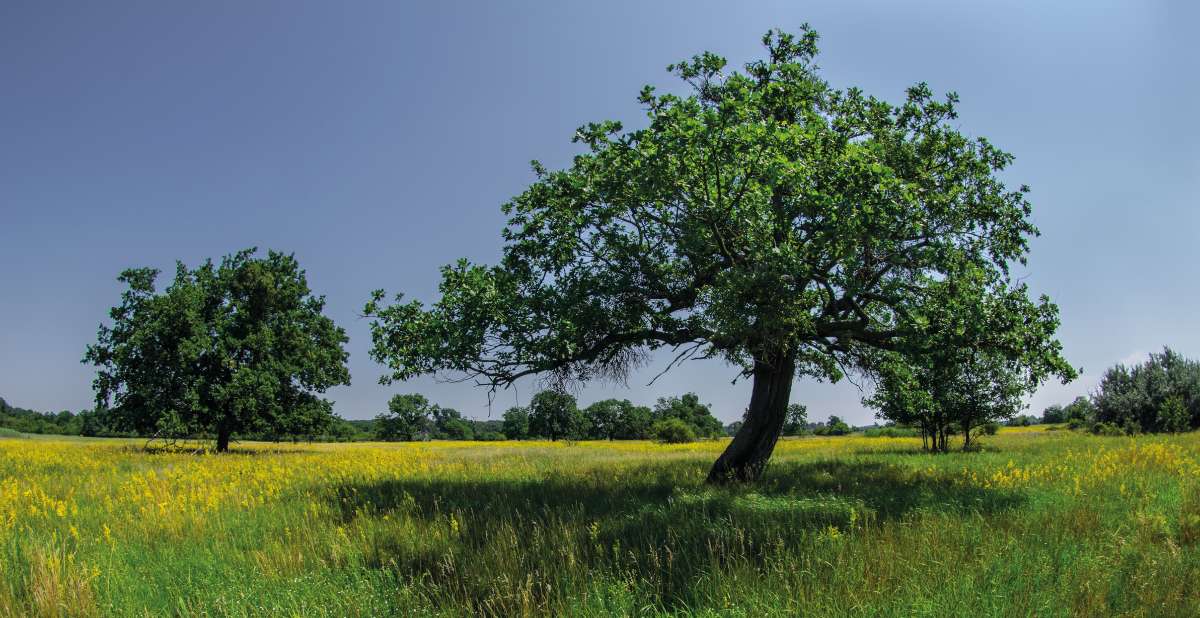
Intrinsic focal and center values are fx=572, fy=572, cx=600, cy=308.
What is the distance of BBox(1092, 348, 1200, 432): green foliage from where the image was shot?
3456 centimetres

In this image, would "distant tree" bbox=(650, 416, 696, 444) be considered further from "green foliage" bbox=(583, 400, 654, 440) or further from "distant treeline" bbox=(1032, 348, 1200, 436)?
"green foliage" bbox=(583, 400, 654, 440)

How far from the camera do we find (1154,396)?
36594mm

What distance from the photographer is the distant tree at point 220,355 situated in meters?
29.8

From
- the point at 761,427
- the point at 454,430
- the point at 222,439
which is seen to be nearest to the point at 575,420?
the point at 454,430

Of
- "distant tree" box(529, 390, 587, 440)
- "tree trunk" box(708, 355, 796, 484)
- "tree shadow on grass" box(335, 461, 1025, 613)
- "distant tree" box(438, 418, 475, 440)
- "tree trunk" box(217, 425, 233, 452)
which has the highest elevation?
"tree trunk" box(708, 355, 796, 484)

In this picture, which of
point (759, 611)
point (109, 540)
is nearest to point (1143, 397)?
point (759, 611)

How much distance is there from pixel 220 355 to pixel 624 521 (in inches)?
1211

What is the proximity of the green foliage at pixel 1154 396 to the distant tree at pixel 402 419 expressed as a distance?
3995 inches

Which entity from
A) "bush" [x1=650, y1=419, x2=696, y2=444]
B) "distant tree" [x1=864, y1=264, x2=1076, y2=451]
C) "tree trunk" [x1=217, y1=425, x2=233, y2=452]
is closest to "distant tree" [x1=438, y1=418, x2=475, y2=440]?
"bush" [x1=650, y1=419, x2=696, y2=444]

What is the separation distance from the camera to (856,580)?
16.0 ft

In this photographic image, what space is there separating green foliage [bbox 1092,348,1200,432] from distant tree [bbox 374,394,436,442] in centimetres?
10148

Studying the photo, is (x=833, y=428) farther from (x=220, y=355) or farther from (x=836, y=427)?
(x=220, y=355)

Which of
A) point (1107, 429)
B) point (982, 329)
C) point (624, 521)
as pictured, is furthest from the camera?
point (1107, 429)

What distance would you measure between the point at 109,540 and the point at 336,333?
29938 millimetres
